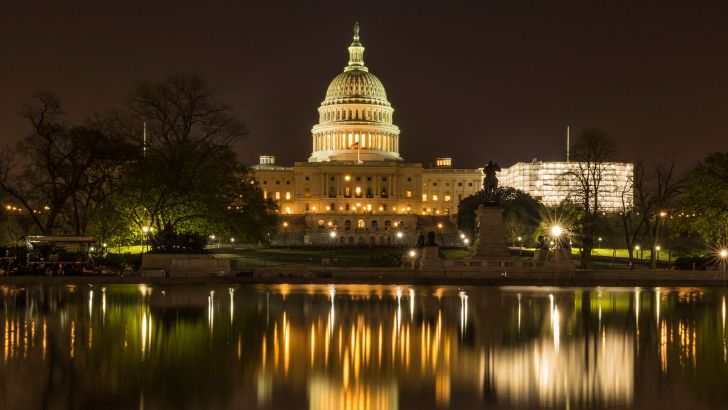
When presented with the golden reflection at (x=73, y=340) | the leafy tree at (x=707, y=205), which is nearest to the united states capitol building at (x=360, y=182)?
the leafy tree at (x=707, y=205)

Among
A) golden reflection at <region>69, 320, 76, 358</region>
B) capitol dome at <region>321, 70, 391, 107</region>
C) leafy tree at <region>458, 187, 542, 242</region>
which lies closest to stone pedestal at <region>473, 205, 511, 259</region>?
→ golden reflection at <region>69, 320, 76, 358</region>

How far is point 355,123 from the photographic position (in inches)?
7072

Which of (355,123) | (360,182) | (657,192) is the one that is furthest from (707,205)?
(355,123)

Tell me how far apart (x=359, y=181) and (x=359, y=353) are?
142210 millimetres

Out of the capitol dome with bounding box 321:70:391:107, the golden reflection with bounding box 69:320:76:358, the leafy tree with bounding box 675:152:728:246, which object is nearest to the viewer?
the golden reflection with bounding box 69:320:76:358

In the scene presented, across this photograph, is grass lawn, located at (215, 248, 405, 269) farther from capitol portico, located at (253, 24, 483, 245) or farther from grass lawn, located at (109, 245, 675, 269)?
capitol portico, located at (253, 24, 483, 245)

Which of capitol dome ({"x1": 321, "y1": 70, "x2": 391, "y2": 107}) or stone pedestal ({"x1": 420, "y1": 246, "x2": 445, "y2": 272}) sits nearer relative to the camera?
stone pedestal ({"x1": 420, "y1": 246, "x2": 445, "y2": 272})

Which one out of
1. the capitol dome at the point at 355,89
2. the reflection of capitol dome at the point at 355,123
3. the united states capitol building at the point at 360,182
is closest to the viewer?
A: the united states capitol building at the point at 360,182

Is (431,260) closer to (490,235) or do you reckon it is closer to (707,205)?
(490,235)

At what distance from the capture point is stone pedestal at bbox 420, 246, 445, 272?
5400 cm

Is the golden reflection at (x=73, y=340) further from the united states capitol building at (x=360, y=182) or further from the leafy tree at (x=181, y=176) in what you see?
the united states capitol building at (x=360, y=182)

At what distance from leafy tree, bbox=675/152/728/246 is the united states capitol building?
2420 inches

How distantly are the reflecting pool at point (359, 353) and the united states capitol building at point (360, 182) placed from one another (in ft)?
305

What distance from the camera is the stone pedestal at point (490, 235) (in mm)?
56625
